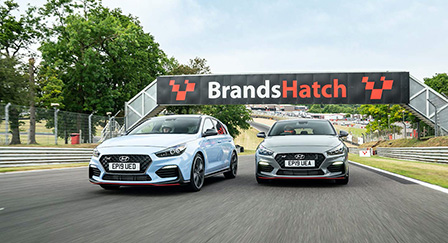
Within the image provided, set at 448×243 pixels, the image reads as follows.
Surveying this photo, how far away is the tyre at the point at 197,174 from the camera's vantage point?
785 cm

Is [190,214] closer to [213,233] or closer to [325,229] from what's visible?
[213,233]

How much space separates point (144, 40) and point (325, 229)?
40700 millimetres

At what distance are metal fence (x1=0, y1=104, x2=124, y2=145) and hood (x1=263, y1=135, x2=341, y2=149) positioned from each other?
10646 millimetres

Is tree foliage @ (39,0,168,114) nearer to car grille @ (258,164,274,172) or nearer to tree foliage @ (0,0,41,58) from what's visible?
tree foliage @ (0,0,41,58)

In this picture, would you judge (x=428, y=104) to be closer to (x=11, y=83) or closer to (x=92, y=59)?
(x=92, y=59)

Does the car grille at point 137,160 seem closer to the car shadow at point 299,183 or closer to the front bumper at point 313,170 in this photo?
the front bumper at point 313,170

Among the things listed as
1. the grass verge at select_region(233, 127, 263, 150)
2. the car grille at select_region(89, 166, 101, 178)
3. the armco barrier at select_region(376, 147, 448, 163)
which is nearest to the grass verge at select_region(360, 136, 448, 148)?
the armco barrier at select_region(376, 147, 448, 163)

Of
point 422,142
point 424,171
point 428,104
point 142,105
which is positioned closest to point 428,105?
point 428,104

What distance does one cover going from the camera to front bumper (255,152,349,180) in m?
8.50

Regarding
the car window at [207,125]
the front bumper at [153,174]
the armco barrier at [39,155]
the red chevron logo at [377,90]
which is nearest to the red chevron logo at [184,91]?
the red chevron logo at [377,90]

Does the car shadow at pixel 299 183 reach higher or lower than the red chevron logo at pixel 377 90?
lower

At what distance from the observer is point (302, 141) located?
9.20 metres

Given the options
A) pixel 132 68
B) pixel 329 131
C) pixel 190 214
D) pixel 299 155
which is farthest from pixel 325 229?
pixel 132 68

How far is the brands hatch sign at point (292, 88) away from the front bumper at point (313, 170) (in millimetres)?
22182
